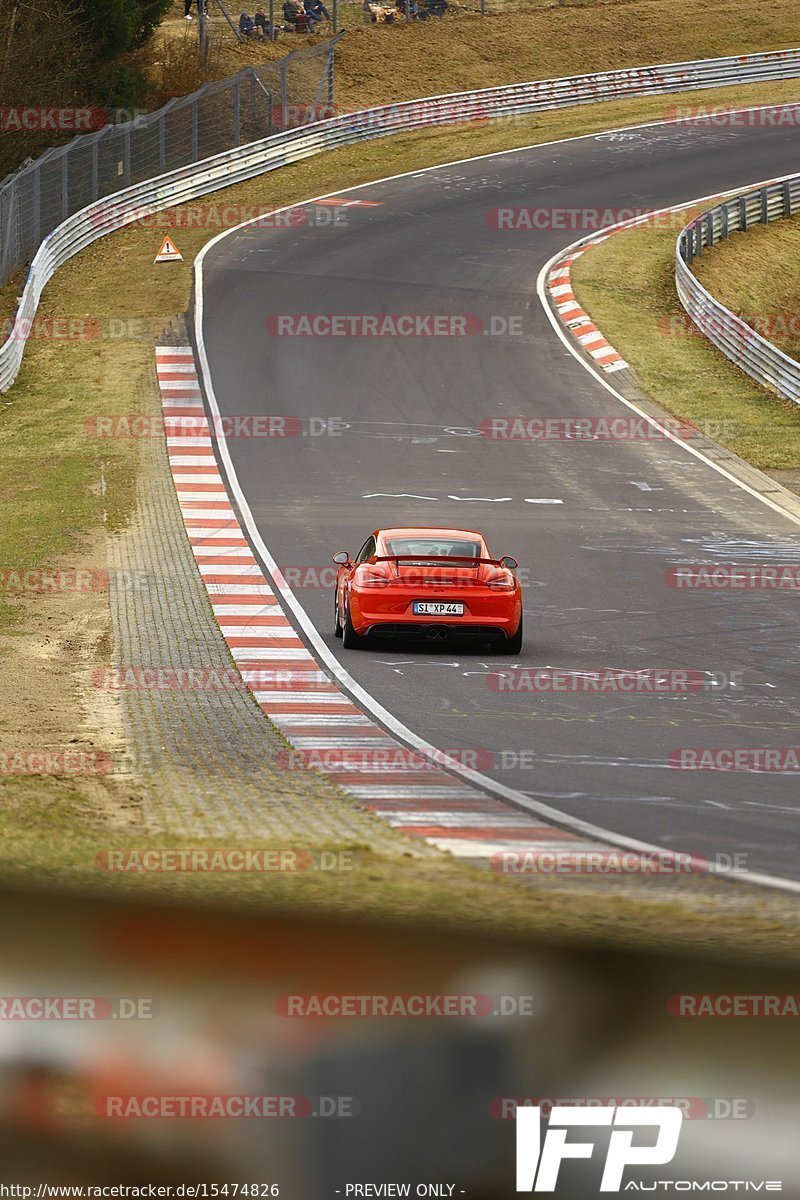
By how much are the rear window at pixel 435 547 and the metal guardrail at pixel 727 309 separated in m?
18.3

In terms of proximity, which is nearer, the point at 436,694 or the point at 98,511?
the point at 436,694

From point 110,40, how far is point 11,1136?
177 feet

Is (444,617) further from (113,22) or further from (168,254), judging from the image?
(113,22)

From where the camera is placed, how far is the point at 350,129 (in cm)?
5638

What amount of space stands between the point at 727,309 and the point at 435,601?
25.7 metres

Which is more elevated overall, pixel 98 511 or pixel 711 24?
pixel 711 24

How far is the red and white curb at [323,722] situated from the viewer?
922 cm

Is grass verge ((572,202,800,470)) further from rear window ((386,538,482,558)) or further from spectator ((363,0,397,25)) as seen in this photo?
spectator ((363,0,397,25))

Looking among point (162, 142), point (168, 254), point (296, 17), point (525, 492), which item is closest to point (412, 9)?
point (296, 17)

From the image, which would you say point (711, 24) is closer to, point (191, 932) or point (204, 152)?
point (204, 152)

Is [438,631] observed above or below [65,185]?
below

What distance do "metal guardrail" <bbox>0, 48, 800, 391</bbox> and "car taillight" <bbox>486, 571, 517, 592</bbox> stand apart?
65.5ft

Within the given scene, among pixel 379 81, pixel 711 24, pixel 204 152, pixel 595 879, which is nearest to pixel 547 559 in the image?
pixel 595 879

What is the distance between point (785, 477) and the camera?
2764 centimetres
